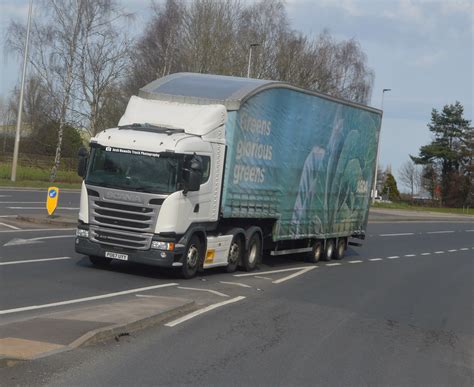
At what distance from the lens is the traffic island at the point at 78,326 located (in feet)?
25.5

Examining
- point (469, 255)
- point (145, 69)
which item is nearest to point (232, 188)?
point (469, 255)

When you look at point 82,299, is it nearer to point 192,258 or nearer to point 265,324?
point 265,324

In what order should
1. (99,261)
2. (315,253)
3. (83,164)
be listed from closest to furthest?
(83,164), (99,261), (315,253)

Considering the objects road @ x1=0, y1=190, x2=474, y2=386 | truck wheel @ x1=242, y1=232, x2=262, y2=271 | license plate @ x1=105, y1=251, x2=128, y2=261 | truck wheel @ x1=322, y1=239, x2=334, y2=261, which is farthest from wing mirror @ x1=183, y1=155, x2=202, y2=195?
truck wheel @ x1=322, y1=239, x2=334, y2=261

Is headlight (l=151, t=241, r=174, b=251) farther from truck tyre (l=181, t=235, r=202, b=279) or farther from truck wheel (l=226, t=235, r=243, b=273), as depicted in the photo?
truck wheel (l=226, t=235, r=243, b=273)

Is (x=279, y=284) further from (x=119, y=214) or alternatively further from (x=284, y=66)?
(x=284, y=66)

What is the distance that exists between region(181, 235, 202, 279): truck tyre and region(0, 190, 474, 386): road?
0.22m

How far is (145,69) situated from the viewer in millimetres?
58031

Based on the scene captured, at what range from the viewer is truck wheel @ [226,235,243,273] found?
16875mm

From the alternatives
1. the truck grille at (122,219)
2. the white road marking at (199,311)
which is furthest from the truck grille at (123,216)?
the white road marking at (199,311)

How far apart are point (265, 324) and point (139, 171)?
15.8ft

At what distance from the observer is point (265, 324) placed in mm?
10969

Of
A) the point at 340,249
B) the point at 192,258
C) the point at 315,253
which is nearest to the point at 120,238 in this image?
the point at 192,258

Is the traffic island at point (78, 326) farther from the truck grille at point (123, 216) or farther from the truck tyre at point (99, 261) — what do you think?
the truck tyre at point (99, 261)
